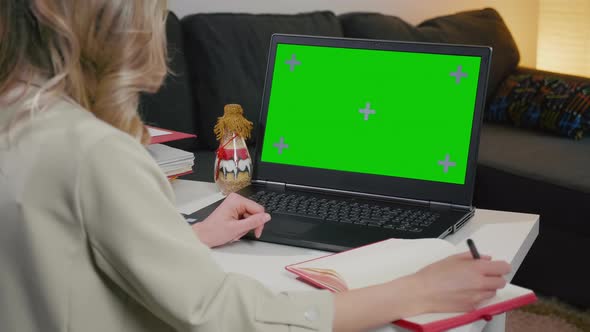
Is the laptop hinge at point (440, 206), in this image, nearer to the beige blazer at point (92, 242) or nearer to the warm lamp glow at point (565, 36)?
the beige blazer at point (92, 242)

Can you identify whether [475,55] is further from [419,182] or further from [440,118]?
[419,182]

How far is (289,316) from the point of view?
0.77m

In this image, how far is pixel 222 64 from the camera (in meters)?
2.29

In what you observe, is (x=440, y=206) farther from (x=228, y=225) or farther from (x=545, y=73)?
(x=545, y=73)

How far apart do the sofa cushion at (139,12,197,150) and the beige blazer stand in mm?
1411

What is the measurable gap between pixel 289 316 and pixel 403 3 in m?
2.67

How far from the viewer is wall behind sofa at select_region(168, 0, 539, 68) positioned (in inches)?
100

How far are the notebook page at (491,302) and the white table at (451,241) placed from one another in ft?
0.08

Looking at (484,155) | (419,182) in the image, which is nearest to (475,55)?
(419,182)

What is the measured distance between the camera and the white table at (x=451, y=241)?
39.1 inches

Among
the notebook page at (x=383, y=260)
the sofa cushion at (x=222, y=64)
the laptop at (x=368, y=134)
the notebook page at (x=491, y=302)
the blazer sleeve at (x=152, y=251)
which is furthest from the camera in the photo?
the sofa cushion at (x=222, y=64)

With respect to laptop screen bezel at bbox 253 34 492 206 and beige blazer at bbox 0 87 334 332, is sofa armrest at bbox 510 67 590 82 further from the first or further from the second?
beige blazer at bbox 0 87 334 332

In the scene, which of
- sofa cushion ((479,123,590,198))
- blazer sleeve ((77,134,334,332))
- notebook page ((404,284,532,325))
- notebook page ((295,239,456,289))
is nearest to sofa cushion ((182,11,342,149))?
sofa cushion ((479,123,590,198))

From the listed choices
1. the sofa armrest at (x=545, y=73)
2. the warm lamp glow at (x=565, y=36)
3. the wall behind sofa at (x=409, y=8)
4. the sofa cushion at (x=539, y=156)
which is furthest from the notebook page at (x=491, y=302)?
the warm lamp glow at (x=565, y=36)
